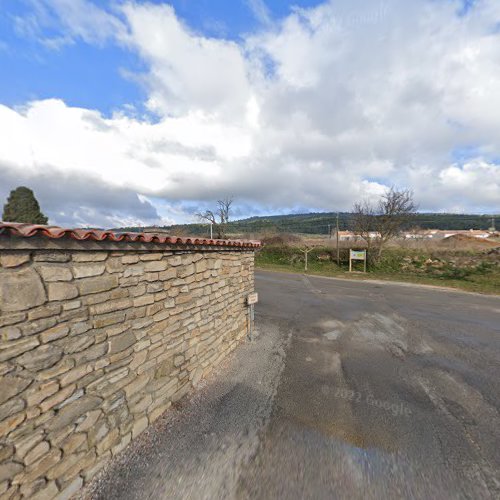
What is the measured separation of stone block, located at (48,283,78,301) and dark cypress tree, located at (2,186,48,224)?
25.7 metres

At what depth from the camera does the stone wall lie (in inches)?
92.8

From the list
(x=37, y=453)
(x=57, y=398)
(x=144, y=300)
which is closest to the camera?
(x=37, y=453)

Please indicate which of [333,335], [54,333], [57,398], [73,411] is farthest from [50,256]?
[333,335]

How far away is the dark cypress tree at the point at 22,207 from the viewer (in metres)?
21.9

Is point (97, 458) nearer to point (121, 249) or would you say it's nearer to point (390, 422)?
point (121, 249)

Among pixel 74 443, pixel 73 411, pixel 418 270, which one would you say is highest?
pixel 73 411

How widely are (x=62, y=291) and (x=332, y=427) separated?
14.3 feet

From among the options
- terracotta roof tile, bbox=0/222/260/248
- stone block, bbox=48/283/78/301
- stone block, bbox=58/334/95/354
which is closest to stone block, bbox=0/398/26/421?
stone block, bbox=58/334/95/354

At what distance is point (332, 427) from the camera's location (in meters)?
4.00

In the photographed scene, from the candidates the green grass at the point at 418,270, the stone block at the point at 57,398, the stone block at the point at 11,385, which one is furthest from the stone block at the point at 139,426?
the green grass at the point at 418,270

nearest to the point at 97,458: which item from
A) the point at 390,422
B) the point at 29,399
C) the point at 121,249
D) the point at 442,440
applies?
the point at 29,399

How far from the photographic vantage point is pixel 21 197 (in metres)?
22.4

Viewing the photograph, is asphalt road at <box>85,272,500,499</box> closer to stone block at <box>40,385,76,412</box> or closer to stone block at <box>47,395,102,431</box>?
stone block at <box>47,395,102,431</box>

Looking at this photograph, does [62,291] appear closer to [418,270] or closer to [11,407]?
[11,407]
